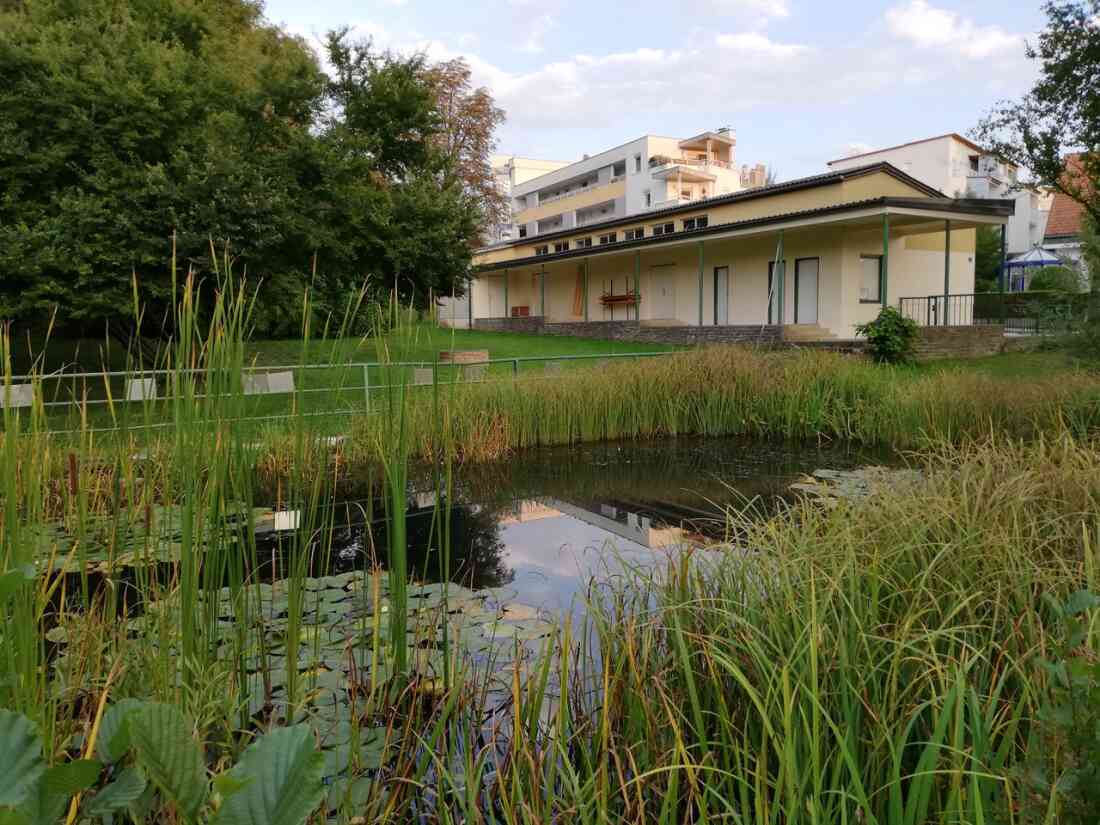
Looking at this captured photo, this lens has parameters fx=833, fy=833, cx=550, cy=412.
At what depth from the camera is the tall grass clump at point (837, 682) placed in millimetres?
1665

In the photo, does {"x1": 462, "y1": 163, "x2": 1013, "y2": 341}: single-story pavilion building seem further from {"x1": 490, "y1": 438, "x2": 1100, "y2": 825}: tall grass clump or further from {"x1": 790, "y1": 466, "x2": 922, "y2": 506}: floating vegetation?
{"x1": 490, "y1": 438, "x2": 1100, "y2": 825}: tall grass clump

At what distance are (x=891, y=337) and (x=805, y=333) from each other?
3.04 meters

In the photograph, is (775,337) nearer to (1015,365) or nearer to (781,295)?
(781,295)

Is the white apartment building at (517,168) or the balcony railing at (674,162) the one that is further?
the white apartment building at (517,168)

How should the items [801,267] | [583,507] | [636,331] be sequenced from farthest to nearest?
1. [636,331]
2. [801,267]
3. [583,507]

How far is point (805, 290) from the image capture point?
19.4 meters

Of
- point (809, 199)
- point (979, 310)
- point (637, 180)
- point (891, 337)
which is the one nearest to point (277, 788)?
point (891, 337)

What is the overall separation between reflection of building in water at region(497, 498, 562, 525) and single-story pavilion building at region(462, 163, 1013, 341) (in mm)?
11637

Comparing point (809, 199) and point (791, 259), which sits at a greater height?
point (809, 199)

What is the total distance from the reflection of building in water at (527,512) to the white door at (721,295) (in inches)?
646

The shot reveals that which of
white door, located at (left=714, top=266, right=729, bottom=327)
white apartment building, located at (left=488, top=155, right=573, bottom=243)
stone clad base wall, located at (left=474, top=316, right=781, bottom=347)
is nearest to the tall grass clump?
stone clad base wall, located at (left=474, top=316, right=781, bottom=347)

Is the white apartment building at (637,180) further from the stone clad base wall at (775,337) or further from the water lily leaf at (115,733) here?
the water lily leaf at (115,733)

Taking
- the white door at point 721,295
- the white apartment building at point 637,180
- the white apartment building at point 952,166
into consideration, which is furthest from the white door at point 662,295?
the white apartment building at point 952,166

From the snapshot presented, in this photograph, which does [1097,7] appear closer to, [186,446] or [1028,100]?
[1028,100]
